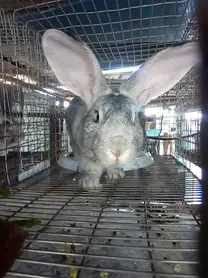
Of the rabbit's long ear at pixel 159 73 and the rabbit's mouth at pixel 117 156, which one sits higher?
the rabbit's long ear at pixel 159 73

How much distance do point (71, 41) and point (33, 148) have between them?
3.26 ft

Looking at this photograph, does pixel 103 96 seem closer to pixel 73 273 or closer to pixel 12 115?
pixel 12 115

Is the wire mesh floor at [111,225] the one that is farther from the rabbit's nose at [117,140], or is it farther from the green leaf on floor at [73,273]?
the rabbit's nose at [117,140]

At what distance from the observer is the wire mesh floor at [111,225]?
761 millimetres

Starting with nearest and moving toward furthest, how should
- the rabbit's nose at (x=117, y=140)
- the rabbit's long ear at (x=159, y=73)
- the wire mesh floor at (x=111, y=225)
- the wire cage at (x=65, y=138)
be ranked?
the wire mesh floor at (x=111, y=225) < the wire cage at (x=65, y=138) < the rabbit's nose at (x=117, y=140) < the rabbit's long ear at (x=159, y=73)

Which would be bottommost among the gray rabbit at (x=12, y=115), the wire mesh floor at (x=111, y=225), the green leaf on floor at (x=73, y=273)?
the green leaf on floor at (x=73, y=273)

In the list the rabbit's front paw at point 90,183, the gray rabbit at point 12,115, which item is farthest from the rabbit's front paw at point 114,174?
the gray rabbit at point 12,115

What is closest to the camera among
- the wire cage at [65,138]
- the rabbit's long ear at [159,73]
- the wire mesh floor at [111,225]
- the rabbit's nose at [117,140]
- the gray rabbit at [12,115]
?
the wire mesh floor at [111,225]

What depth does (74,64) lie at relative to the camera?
160 cm

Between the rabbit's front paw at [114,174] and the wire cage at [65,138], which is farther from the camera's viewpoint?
the rabbit's front paw at [114,174]

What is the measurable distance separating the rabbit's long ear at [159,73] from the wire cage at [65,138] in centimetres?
12

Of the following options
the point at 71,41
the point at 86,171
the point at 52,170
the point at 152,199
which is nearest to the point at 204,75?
the point at 152,199

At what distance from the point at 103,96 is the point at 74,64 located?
0.26 m

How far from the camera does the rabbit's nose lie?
133cm
